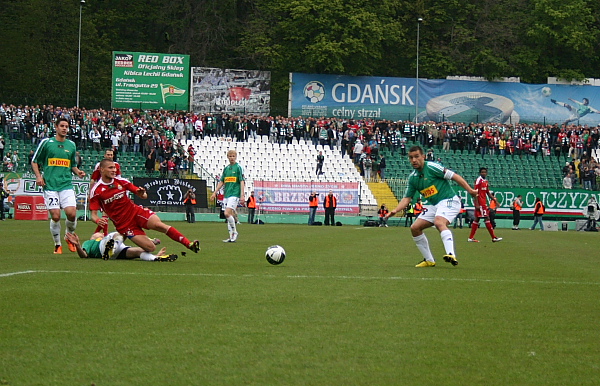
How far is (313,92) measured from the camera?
60031 mm

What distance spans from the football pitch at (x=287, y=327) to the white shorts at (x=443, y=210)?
1612 mm

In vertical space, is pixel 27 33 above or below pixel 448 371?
above

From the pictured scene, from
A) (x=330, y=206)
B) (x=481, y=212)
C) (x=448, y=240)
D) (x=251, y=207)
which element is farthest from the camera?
(x=330, y=206)

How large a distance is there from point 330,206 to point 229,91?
55.6 feet

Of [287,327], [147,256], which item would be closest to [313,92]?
[147,256]

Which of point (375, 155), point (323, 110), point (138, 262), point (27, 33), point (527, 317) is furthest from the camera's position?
point (27, 33)

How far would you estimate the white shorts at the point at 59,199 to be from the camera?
14531 millimetres

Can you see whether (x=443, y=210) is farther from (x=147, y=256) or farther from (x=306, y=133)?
(x=306, y=133)

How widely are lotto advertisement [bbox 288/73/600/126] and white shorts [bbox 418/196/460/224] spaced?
46.5 m

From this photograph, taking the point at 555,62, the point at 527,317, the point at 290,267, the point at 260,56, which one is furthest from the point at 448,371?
the point at 555,62

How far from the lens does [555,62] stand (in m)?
71.2

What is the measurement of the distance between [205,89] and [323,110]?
338 inches

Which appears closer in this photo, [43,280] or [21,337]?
[21,337]

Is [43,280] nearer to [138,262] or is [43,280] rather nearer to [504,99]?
[138,262]
